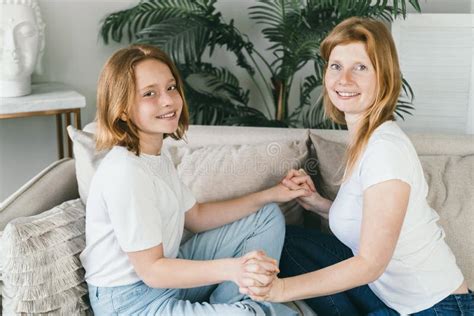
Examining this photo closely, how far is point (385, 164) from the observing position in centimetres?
138

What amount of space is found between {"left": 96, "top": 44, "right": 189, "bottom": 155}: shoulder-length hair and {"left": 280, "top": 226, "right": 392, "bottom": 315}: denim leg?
1.88 feet

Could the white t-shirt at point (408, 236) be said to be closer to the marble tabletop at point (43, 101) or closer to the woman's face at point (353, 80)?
the woman's face at point (353, 80)

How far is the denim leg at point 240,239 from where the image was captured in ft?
5.43

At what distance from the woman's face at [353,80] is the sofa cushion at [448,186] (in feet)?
1.05

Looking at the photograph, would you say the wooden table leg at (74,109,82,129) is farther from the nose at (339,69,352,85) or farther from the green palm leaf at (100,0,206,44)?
the nose at (339,69,352,85)

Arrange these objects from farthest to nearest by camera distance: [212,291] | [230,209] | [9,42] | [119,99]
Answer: [9,42] → [230,209] → [212,291] → [119,99]

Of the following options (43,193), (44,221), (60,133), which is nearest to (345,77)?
(44,221)

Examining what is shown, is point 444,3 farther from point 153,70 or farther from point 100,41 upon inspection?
point 153,70

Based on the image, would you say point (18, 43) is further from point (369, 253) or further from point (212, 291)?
point (369, 253)

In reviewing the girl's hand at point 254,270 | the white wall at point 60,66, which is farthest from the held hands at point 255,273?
the white wall at point 60,66

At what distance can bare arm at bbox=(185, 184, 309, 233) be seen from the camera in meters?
1.75

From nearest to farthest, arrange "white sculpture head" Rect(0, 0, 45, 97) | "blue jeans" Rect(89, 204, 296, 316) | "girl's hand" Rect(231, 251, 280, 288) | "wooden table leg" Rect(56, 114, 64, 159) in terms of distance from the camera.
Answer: "girl's hand" Rect(231, 251, 280, 288) < "blue jeans" Rect(89, 204, 296, 316) < "white sculpture head" Rect(0, 0, 45, 97) < "wooden table leg" Rect(56, 114, 64, 159)

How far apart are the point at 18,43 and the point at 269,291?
158 centimetres

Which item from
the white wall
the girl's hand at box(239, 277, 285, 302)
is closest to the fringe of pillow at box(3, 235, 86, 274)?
the girl's hand at box(239, 277, 285, 302)
